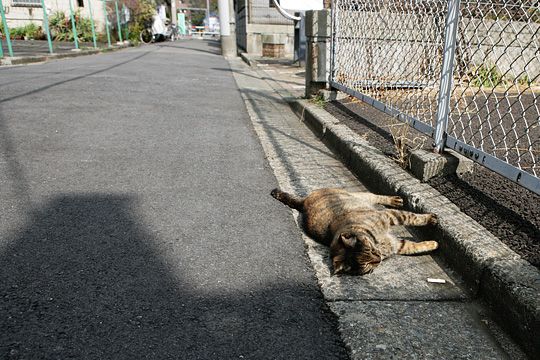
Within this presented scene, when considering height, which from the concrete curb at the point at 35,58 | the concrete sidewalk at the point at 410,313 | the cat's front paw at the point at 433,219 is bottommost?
the concrete sidewalk at the point at 410,313

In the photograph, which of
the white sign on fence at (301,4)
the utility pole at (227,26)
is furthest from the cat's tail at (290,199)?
the utility pole at (227,26)

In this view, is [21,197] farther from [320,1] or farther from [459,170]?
[320,1]

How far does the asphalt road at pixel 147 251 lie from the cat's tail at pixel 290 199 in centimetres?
7

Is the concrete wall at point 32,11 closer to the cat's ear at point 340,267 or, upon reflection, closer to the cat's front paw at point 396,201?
the cat's front paw at point 396,201

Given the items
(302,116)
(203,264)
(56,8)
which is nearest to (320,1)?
(302,116)

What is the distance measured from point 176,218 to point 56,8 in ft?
90.1

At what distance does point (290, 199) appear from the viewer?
2893 millimetres

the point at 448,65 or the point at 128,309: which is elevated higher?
the point at 448,65

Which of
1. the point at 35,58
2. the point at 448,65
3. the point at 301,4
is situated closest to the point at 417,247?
the point at 448,65

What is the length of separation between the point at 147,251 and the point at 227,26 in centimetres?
1659

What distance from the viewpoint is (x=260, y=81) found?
30.7 feet

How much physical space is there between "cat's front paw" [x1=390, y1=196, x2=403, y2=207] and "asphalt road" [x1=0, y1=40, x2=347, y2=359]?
2.52 feet

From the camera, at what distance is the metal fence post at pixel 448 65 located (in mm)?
2740

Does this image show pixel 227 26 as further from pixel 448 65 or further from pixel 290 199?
pixel 290 199
